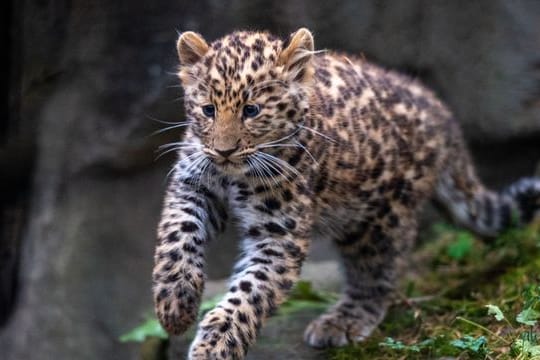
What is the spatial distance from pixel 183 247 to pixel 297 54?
1277 mm

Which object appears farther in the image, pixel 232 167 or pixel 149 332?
pixel 149 332

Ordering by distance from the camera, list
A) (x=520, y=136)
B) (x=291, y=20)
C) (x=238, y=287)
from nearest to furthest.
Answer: (x=238, y=287) < (x=291, y=20) < (x=520, y=136)

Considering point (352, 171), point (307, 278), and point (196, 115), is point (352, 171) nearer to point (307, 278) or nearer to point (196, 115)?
point (196, 115)

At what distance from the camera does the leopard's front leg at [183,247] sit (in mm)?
5059

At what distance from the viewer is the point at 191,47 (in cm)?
532

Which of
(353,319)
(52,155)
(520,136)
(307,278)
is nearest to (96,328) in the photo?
(52,155)

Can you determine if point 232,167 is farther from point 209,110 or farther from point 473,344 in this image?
point 473,344

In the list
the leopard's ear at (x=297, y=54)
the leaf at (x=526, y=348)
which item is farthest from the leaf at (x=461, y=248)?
the leopard's ear at (x=297, y=54)

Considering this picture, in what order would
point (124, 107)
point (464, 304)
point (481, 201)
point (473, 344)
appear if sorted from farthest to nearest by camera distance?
point (124, 107)
point (481, 201)
point (464, 304)
point (473, 344)

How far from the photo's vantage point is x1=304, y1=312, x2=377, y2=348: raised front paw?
19.9 feet

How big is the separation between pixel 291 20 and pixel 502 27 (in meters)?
1.90

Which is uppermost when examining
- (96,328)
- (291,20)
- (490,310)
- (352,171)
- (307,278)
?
(291,20)

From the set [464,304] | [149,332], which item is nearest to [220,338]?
[149,332]

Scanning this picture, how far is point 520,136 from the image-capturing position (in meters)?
8.38
